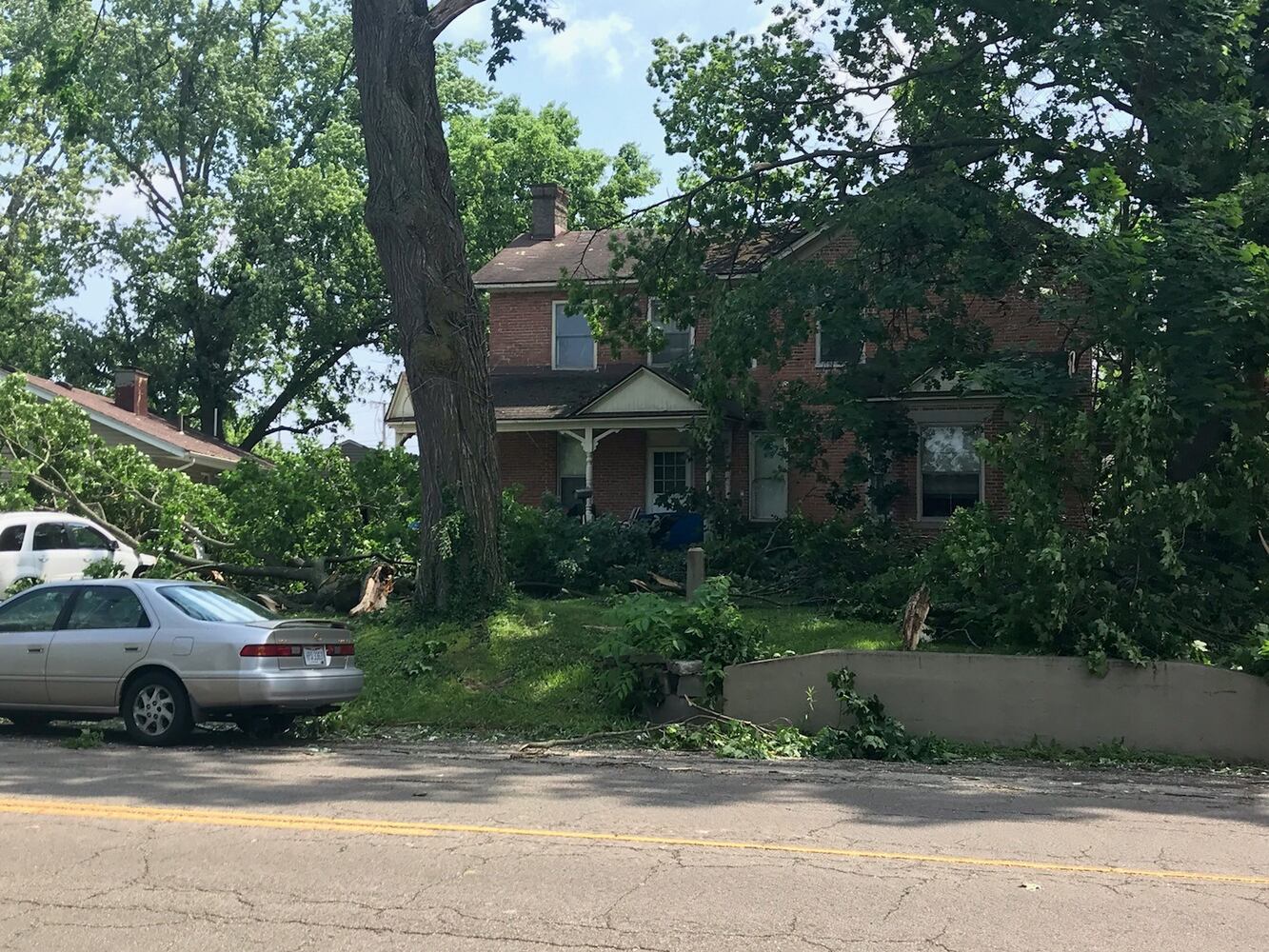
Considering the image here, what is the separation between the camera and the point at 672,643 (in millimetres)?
13453

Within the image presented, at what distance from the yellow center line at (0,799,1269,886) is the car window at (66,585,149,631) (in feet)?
11.3

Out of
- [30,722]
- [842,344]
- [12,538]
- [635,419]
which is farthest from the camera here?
[635,419]

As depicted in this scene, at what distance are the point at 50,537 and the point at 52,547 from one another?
161 mm

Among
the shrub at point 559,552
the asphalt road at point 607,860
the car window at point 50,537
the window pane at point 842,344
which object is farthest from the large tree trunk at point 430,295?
the car window at point 50,537

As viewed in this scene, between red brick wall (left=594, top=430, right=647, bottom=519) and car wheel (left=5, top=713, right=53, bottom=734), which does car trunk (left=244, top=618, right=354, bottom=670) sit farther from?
red brick wall (left=594, top=430, right=647, bottom=519)

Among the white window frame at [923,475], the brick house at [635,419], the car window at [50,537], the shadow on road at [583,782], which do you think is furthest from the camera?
the white window frame at [923,475]

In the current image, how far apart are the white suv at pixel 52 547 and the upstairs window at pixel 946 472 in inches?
555

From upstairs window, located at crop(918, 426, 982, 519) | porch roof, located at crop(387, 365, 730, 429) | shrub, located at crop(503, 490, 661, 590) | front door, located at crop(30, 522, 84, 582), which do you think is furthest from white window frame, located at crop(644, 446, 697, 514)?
front door, located at crop(30, 522, 84, 582)

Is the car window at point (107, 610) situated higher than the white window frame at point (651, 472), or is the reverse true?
the white window frame at point (651, 472)

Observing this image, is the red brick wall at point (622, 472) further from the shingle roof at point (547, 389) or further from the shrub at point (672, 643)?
the shrub at point (672, 643)

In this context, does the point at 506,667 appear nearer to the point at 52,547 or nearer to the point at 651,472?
the point at 52,547

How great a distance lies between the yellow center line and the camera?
23.1 ft

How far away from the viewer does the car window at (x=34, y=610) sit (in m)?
12.4

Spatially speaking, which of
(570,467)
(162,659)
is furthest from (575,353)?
(162,659)
